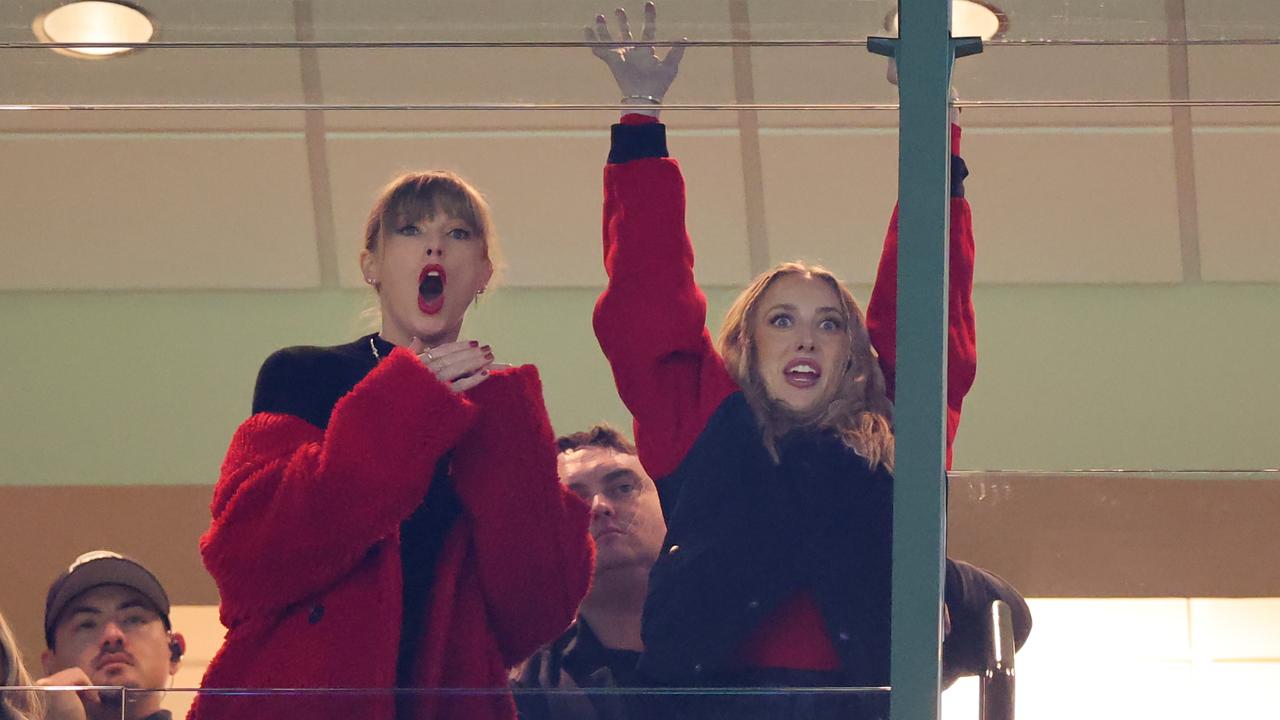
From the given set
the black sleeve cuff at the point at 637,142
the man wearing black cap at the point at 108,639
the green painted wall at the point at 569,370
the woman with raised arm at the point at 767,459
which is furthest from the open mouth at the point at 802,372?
the man wearing black cap at the point at 108,639

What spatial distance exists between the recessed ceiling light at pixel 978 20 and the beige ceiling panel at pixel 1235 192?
320 mm

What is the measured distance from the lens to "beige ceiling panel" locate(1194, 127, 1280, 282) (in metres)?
2.58

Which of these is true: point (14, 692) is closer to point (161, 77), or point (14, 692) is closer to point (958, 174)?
point (161, 77)

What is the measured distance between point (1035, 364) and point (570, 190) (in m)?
0.66

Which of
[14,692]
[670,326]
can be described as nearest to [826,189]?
[670,326]

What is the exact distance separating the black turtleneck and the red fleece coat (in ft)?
0.04

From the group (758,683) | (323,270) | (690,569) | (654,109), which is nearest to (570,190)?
(654,109)

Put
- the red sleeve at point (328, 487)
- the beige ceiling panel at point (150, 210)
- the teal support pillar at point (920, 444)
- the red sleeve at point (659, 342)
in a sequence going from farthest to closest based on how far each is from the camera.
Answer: the beige ceiling panel at point (150, 210) < the red sleeve at point (659, 342) < the red sleeve at point (328, 487) < the teal support pillar at point (920, 444)

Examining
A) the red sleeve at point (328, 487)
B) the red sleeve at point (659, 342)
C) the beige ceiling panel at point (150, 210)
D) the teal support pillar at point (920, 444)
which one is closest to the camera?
the teal support pillar at point (920, 444)

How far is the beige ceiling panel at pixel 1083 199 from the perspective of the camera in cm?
255

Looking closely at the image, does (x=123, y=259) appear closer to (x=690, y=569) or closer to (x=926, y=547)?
(x=690, y=569)

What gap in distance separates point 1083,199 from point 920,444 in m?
0.62

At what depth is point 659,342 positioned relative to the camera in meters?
2.45

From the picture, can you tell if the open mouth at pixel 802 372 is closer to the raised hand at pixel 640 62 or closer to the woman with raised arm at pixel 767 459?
the woman with raised arm at pixel 767 459
